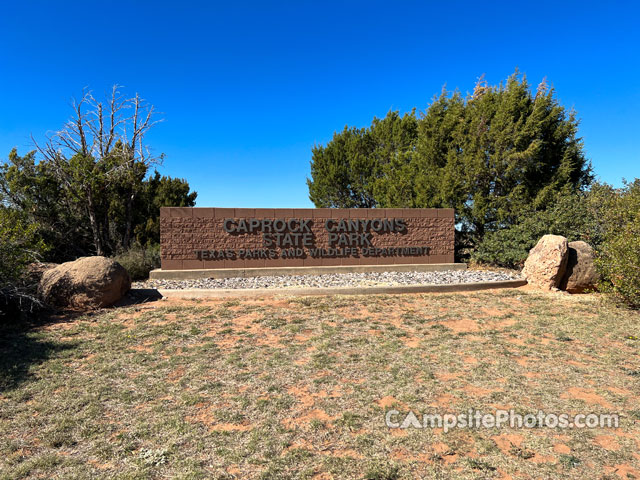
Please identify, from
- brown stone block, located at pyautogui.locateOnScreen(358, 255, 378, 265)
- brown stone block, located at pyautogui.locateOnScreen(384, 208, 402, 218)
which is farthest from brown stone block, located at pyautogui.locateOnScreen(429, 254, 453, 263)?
brown stone block, located at pyautogui.locateOnScreen(358, 255, 378, 265)

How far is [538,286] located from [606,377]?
20.7 feet

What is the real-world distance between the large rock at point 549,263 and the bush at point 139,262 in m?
11.8

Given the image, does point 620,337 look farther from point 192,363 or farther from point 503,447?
point 192,363

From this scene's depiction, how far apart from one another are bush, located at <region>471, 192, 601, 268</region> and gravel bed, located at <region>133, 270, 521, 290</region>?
5.71 ft

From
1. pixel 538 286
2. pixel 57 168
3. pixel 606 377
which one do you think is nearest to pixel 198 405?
pixel 606 377

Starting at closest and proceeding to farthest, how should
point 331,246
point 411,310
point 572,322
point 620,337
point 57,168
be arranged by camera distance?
1. point 620,337
2. point 572,322
3. point 411,310
4. point 331,246
5. point 57,168

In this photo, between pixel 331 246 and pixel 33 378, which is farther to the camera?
pixel 331 246

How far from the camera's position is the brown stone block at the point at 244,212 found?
41.9 ft

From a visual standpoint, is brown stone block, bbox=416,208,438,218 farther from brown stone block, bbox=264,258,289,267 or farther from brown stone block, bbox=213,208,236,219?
brown stone block, bbox=213,208,236,219

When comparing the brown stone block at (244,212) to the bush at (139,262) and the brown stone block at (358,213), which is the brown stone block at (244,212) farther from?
the brown stone block at (358,213)

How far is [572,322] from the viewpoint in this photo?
284 inches

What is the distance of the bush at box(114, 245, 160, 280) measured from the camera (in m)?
11.8

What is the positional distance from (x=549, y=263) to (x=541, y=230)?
3.67 meters

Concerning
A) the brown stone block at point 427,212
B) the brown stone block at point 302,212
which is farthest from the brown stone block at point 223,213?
the brown stone block at point 427,212
